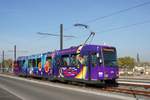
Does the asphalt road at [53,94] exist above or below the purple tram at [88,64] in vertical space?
below

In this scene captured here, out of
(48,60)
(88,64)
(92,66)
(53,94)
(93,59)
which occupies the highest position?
(48,60)

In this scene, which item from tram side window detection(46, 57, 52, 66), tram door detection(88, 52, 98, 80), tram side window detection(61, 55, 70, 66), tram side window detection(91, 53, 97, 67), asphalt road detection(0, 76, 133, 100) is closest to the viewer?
asphalt road detection(0, 76, 133, 100)

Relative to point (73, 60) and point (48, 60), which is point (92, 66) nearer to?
point (73, 60)

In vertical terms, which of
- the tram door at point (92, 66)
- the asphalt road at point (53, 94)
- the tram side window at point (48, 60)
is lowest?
the asphalt road at point (53, 94)

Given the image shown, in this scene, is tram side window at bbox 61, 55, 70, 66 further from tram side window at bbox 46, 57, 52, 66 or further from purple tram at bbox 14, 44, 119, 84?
tram side window at bbox 46, 57, 52, 66

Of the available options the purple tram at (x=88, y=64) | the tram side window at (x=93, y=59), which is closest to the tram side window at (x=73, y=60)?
the purple tram at (x=88, y=64)

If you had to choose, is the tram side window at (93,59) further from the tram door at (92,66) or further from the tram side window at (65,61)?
the tram side window at (65,61)

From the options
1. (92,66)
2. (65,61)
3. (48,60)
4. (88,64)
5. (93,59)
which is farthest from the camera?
(48,60)

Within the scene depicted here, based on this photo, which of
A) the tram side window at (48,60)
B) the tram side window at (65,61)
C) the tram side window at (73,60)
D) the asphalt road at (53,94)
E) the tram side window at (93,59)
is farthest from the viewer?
the tram side window at (48,60)

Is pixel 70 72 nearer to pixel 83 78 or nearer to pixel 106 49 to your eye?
pixel 83 78

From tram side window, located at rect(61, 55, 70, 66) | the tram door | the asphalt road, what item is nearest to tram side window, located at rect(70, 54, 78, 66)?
tram side window, located at rect(61, 55, 70, 66)

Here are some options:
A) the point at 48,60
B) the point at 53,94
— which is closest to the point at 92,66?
the point at 53,94

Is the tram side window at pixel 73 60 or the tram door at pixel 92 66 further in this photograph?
the tram side window at pixel 73 60

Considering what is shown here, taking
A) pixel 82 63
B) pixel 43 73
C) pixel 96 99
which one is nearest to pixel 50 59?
pixel 43 73
